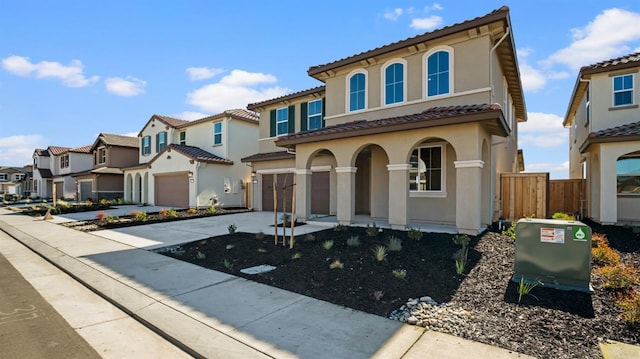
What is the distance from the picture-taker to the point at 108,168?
3119 cm

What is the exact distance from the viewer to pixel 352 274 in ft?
20.4

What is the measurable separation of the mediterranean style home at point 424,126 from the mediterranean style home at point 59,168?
108 ft

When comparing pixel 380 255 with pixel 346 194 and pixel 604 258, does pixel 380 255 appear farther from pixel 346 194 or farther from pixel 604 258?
pixel 346 194

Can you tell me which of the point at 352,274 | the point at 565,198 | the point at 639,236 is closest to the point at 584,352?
the point at 352,274

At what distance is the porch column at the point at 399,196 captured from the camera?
10.1 meters

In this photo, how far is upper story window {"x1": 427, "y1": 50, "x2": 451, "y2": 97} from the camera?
10992mm

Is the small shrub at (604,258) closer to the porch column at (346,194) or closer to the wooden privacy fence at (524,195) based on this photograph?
the wooden privacy fence at (524,195)

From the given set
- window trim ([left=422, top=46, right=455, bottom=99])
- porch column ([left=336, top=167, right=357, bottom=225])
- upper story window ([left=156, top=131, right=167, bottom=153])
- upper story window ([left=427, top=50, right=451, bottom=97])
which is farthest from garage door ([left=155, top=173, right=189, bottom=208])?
upper story window ([left=427, top=50, right=451, bottom=97])

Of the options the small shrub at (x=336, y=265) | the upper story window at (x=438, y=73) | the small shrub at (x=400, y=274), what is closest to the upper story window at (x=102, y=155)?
the upper story window at (x=438, y=73)

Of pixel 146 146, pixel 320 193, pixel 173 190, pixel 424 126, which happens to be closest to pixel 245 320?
pixel 424 126

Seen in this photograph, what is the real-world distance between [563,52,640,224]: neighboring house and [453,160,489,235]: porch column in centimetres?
558

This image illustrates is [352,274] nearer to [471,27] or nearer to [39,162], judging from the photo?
[471,27]

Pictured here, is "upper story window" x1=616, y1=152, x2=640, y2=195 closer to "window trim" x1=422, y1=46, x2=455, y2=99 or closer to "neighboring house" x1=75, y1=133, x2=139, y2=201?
"window trim" x1=422, y1=46, x2=455, y2=99

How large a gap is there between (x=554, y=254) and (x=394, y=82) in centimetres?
836
